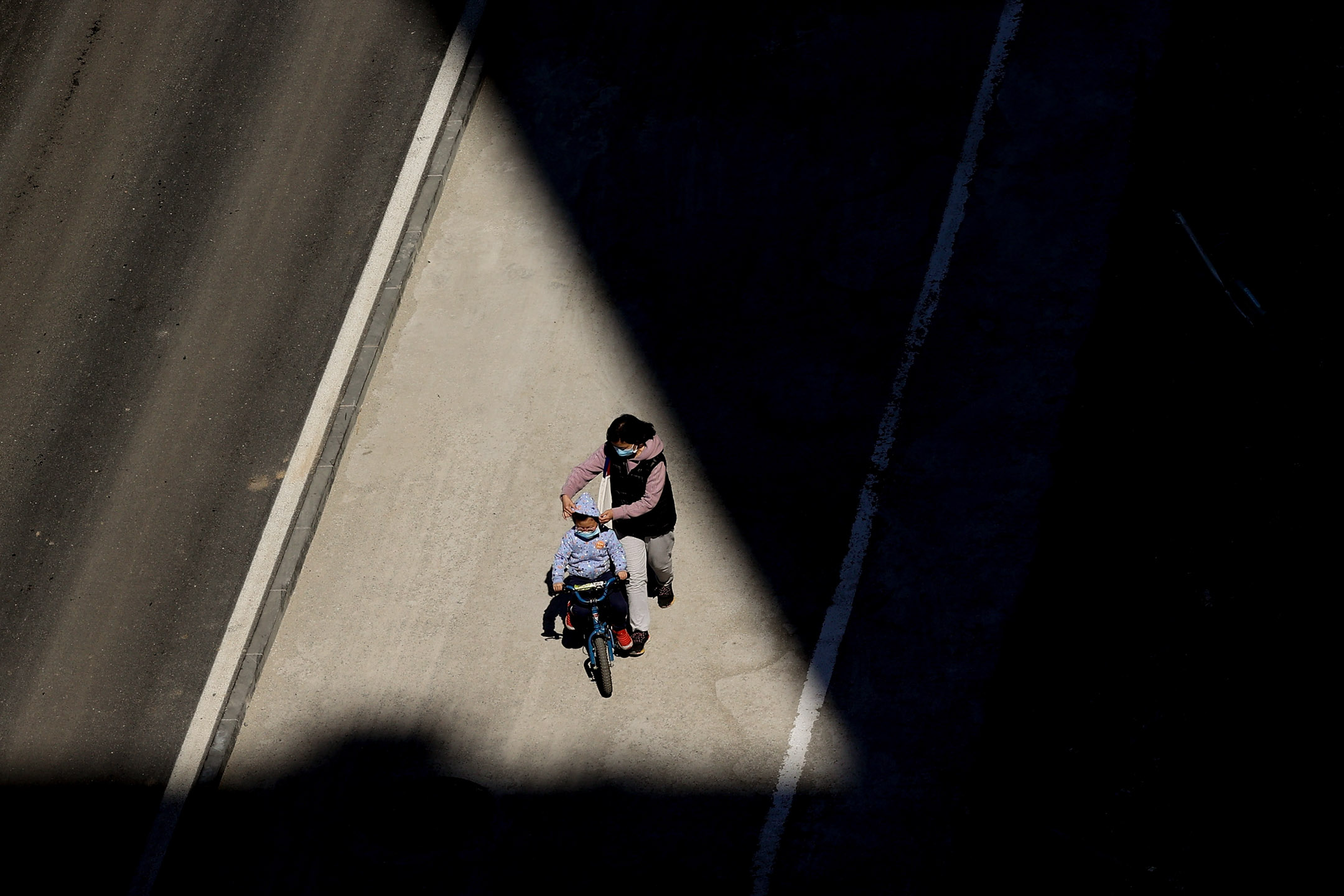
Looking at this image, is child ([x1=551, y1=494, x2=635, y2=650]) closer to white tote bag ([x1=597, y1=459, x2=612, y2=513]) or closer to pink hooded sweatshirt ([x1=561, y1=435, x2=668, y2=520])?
pink hooded sweatshirt ([x1=561, y1=435, x2=668, y2=520])

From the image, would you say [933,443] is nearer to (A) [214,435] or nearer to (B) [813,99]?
(B) [813,99]

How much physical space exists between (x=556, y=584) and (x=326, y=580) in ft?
8.93

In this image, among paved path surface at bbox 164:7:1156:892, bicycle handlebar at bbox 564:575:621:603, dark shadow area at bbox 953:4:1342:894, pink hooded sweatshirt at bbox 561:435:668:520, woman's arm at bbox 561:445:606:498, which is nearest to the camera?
dark shadow area at bbox 953:4:1342:894

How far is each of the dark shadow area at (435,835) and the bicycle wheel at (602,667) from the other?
2.42 feet

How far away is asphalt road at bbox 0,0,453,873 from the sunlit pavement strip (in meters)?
0.96

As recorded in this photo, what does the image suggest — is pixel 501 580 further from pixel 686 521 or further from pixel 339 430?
pixel 339 430

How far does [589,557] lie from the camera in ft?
29.5

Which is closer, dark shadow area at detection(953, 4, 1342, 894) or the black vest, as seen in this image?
dark shadow area at detection(953, 4, 1342, 894)

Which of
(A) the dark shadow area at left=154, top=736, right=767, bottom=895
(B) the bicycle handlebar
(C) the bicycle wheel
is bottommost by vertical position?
(A) the dark shadow area at left=154, top=736, right=767, bottom=895

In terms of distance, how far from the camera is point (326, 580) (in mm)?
10578

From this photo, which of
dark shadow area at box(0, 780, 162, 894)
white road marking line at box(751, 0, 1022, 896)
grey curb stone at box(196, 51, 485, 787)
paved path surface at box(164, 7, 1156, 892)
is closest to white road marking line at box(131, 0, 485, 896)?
grey curb stone at box(196, 51, 485, 787)

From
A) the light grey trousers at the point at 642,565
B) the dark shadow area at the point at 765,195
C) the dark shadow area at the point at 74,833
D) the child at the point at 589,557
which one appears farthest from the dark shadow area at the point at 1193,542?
the dark shadow area at the point at 74,833

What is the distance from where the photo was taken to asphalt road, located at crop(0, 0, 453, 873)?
10570mm

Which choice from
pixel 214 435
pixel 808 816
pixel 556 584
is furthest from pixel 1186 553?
pixel 214 435
